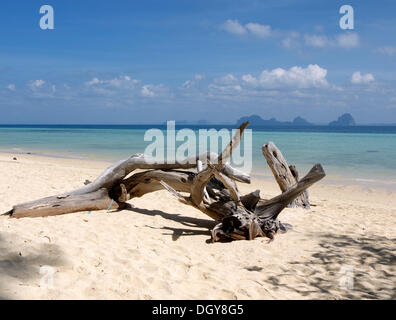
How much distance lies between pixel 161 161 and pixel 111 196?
4.32 ft

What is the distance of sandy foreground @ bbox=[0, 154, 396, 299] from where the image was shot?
12.3 feet

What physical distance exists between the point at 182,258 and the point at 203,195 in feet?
4.61

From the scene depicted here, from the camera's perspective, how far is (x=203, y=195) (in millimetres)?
5988

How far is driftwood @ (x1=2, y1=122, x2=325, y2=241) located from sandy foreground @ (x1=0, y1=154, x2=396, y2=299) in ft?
0.77

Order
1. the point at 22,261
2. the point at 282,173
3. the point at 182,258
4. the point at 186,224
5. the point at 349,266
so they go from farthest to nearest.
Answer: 1. the point at 282,173
2. the point at 186,224
3. the point at 182,258
4. the point at 349,266
5. the point at 22,261

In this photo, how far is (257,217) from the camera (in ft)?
19.5

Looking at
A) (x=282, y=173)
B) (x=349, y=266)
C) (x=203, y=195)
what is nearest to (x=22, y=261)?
(x=203, y=195)

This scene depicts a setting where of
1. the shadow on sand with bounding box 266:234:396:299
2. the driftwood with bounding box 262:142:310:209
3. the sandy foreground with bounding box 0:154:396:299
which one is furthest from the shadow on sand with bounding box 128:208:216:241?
the driftwood with bounding box 262:142:310:209

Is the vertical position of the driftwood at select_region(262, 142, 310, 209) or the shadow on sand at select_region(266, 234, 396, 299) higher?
the driftwood at select_region(262, 142, 310, 209)

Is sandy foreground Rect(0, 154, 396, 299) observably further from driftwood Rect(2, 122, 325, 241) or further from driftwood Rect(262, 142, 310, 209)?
driftwood Rect(262, 142, 310, 209)

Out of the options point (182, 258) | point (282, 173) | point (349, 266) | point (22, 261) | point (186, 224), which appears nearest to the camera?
point (22, 261)

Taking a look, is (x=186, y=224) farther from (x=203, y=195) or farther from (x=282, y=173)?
(x=282, y=173)
